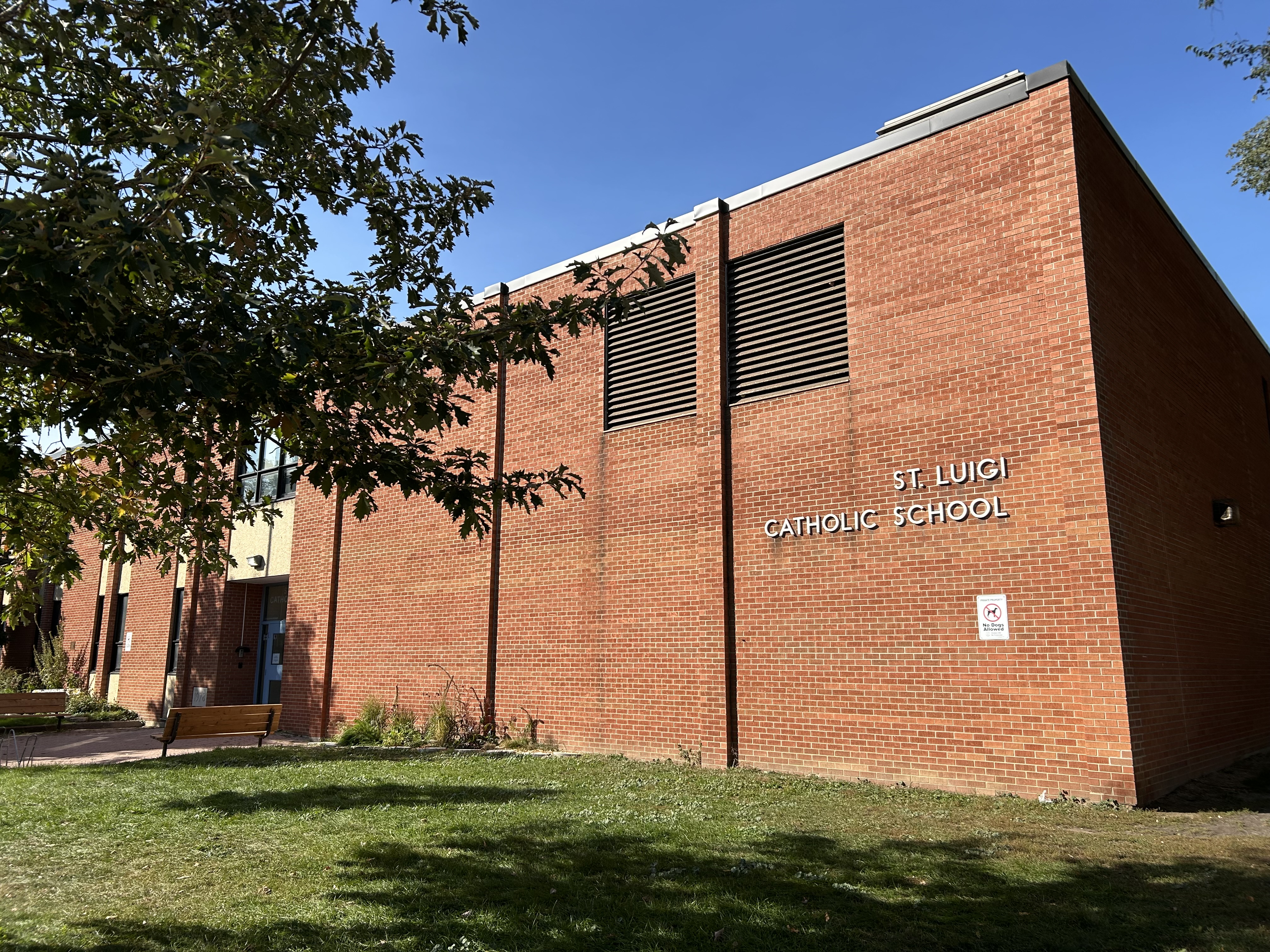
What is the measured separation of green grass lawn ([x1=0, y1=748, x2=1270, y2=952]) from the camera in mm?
4840

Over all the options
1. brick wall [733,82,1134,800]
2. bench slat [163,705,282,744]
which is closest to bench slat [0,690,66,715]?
bench slat [163,705,282,744]

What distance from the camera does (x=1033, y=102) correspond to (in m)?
9.98

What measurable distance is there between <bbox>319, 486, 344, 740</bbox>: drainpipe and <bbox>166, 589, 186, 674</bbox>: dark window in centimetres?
676

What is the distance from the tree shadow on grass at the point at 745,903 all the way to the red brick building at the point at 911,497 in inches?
120

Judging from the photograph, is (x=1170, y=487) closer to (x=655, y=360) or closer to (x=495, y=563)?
(x=655, y=360)

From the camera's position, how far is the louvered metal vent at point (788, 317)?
11.4 m

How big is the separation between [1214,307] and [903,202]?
733 centimetres

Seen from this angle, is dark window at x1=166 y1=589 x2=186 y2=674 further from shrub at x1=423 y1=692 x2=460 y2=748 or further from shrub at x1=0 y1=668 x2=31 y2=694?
shrub at x1=423 y1=692 x2=460 y2=748

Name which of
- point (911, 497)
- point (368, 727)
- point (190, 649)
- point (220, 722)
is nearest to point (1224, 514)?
point (911, 497)

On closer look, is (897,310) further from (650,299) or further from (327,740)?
(327,740)

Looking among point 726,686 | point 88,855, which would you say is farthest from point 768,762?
point 88,855

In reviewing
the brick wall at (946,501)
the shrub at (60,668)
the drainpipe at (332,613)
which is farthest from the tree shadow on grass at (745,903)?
the shrub at (60,668)

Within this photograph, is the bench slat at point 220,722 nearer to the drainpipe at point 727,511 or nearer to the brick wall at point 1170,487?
the drainpipe at point 727,511

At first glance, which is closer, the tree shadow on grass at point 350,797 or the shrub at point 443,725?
the tree shadow on grass at point 350,797
